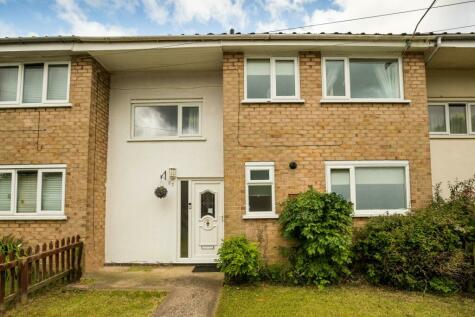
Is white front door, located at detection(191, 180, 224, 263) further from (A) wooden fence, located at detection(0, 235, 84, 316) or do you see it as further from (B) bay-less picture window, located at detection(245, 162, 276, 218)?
(A) wooden fence, located at detection(0, 235, 84, 316)

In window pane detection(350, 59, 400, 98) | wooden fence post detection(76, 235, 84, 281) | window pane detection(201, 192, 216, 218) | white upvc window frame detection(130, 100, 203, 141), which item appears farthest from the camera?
white upvc window frame detection(130, 100, 203, 141)

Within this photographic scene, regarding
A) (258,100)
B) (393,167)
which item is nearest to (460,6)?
(393,167)

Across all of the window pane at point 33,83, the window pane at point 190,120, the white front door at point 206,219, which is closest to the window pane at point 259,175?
the white front door at point 206,219

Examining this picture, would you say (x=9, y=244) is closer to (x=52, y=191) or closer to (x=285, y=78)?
(x=52, y=191)

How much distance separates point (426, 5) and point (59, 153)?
9.19m

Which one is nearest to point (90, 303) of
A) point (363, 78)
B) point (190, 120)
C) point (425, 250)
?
point (190, 120)

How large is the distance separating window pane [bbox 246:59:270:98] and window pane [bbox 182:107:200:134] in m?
1.98

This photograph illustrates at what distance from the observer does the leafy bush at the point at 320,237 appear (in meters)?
6.83

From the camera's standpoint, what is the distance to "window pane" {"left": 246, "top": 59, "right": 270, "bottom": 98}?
8.34 metres

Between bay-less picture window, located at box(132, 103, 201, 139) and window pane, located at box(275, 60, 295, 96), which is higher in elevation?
window pane, located at box(275, 60, 295, 96)

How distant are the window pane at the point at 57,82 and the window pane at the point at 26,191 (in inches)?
78.5

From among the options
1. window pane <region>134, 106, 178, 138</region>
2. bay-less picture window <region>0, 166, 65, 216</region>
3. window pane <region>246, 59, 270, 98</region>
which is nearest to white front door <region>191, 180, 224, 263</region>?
window pane <region>134, 106, 178, 138</region>

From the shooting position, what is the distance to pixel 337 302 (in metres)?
6.02

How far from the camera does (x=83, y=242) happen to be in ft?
26.2
